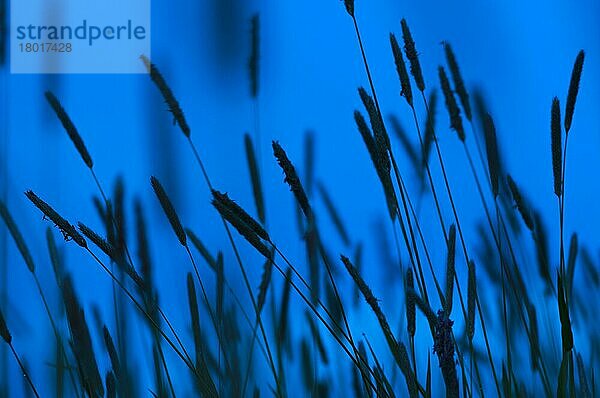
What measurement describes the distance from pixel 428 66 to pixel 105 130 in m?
0.50

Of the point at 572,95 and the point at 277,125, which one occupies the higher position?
the point at 277,125

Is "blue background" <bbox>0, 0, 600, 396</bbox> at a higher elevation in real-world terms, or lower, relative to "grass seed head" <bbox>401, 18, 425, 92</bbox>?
higher

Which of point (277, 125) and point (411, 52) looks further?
point (277, 125)

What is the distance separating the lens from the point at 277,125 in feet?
4.03

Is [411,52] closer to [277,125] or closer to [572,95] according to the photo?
[572,95]

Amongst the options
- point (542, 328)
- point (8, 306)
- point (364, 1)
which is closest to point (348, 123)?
point (364, 1)

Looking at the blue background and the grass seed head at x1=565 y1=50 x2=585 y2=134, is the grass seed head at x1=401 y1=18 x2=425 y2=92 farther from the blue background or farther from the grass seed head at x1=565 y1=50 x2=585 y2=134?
the blue background

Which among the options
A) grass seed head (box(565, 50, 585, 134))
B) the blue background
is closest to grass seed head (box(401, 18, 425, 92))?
grass seed head (box(565, 50, 585, 134))

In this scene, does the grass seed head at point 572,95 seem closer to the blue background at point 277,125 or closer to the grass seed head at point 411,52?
the grass seed head at point 411,52

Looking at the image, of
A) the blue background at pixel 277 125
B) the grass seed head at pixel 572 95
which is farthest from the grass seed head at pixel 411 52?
the blue background at pixel 277 125

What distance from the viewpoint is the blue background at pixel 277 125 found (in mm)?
1200

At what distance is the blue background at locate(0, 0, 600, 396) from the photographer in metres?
1.20

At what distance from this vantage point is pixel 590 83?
4.28ft

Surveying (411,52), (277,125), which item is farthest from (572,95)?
(277,125)
